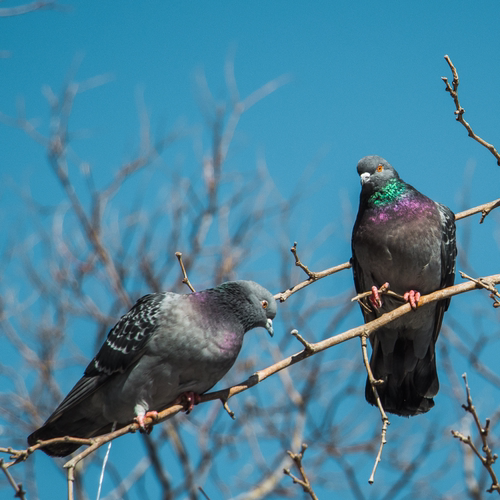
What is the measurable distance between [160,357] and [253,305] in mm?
878

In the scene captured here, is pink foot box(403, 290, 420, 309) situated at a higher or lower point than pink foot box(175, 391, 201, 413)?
higher

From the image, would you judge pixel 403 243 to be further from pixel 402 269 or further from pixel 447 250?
pixel 447 250

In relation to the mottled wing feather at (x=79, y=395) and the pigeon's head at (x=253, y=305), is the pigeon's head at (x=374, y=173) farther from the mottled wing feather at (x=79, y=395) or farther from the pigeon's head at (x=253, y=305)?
the mottled wing feather at (x=79, y=395)

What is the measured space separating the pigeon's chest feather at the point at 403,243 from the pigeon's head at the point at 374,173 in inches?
9.0

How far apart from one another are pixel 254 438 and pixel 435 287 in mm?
5355

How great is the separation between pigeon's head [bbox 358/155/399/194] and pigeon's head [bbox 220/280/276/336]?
1618mm

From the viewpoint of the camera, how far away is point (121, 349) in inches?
214

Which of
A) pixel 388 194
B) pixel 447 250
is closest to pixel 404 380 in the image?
pixel 447 250

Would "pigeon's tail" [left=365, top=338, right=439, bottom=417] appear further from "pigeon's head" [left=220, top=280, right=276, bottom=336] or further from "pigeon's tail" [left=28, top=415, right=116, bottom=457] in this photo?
"pigeon's tail" [left=28, top=415, right=116, bottom=457]

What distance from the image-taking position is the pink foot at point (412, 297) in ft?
18.2

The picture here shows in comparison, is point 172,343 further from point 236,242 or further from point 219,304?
point 236,242

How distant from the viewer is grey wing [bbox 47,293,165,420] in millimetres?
5352

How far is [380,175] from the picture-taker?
644 cm

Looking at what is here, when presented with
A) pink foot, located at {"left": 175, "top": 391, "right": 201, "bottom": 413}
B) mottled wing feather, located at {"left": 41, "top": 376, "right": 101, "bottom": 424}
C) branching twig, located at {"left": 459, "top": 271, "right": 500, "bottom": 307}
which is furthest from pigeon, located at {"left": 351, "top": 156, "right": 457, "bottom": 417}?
mottled wing feather, located at {"left": 41, "top": 376, "right": 101, "bottom": 424}
